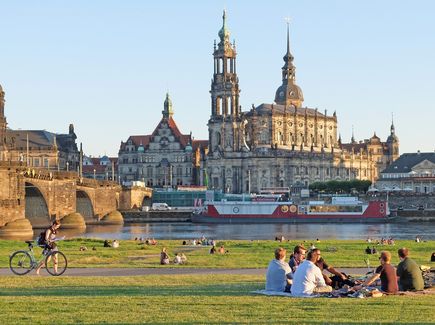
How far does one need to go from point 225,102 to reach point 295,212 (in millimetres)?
51980

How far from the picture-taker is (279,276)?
2155cm

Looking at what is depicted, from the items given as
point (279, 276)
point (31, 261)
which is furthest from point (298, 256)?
point (31, 261)

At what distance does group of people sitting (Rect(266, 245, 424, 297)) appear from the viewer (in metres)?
20.7

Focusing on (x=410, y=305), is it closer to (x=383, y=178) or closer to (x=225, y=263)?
(x=225, y=263)

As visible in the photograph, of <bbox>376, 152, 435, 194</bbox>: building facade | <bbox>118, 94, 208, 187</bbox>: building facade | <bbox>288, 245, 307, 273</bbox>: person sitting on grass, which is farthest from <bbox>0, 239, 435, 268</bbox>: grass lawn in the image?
<bbox>118, 94, 208, 187</bbox>: building facade

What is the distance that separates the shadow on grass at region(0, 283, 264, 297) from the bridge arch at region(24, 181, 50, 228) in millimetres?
72652

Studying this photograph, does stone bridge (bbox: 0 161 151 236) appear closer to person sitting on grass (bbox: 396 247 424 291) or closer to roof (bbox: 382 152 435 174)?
roof (bbox: 382 152 435 174)

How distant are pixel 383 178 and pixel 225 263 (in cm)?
15582

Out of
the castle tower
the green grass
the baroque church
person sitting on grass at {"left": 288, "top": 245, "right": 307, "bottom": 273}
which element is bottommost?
the green grass

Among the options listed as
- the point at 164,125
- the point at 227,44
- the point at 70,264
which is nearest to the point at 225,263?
the point at 70,264

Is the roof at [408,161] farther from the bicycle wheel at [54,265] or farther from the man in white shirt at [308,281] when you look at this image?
the man in white shirt at [308,281]

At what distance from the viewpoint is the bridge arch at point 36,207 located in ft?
316

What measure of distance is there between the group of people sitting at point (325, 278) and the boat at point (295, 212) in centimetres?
10954

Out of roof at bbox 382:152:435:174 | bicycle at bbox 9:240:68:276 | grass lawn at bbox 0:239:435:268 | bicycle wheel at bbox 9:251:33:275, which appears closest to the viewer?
bicycle at bbox 9:240:68:276
